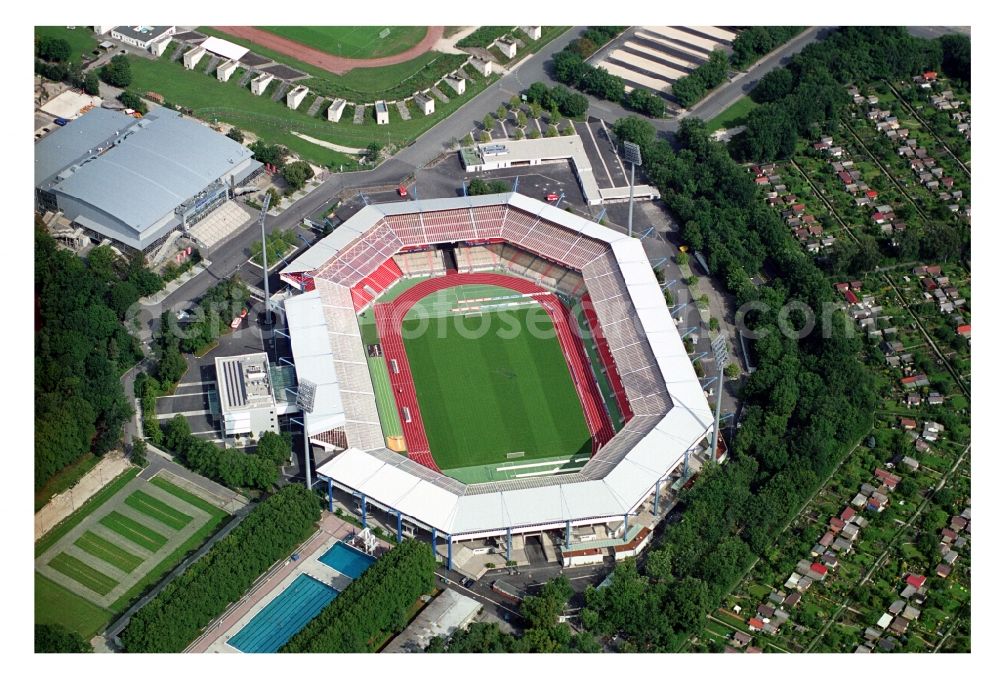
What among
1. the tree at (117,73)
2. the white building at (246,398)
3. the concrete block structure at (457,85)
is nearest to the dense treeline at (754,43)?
the concrete block structure at (457,85)

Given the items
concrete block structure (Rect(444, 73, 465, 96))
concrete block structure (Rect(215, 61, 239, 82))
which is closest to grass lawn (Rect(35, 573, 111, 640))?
concrete block structure (Rect(215, 61, 239, 82))

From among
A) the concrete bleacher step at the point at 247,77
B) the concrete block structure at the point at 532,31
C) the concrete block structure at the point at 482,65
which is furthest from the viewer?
the concrete block structure at the point at 532,31

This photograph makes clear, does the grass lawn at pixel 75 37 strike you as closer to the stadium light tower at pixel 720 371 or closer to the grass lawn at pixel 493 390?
the grass lawn at pixel 493 390

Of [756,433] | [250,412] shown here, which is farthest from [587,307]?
[250,412]

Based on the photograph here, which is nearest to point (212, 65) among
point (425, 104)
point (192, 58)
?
point (192, 58)

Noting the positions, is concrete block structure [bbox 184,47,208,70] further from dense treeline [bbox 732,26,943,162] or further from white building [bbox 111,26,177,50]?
dense treeline [bbox 732,26,943,162]

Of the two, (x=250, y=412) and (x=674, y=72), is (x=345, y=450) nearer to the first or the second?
(x=250, y=412)
